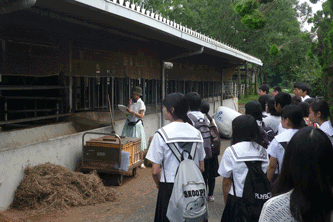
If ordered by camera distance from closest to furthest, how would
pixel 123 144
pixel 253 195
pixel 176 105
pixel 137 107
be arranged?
pixel 253 195
pixel 176 105
pixel 123 144
pixel 137 107

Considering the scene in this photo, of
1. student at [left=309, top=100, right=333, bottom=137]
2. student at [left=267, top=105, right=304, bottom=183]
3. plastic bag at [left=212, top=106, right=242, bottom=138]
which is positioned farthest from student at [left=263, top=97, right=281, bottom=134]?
plastic bag at [left=212, top=106, right=242, bottom=138]

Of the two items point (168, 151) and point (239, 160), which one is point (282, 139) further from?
point (168, 151)

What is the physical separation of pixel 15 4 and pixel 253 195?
3.66m

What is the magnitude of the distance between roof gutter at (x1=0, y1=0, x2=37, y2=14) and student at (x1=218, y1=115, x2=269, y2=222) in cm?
294

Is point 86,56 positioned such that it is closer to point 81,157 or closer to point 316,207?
point 81,157

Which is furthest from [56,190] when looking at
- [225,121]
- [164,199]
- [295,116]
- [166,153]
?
[225,121]

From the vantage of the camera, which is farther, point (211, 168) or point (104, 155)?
point (104, 155)

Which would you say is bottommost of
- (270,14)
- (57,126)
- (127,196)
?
(127,196)

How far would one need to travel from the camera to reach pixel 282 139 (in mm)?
3455

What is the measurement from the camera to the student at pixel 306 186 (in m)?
1.50

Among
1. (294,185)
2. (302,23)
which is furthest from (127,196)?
(302,23)

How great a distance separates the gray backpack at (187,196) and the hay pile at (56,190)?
2.96 metres

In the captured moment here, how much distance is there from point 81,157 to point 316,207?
6258mm

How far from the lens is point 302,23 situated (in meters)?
52.8
